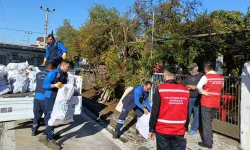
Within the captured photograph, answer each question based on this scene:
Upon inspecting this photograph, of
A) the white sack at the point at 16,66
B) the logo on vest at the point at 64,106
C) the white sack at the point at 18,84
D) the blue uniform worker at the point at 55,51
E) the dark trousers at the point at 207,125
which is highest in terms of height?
the blue uniform worker at the point at 55,51

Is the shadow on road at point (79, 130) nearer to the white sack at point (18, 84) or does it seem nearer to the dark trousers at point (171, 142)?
the white sack at point (18, 84)

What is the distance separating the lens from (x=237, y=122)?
618 cm

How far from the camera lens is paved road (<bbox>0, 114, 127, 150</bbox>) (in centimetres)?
554

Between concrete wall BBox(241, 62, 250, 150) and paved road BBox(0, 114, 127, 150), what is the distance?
2.58 metres

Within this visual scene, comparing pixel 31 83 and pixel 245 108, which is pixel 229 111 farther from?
pixel 31 83

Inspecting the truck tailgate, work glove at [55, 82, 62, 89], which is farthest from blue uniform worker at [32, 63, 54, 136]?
work glove at [55, 82, 62, 89]

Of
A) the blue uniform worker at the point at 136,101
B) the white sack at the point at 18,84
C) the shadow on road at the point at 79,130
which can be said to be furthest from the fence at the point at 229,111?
the white sack at the point at 18,84

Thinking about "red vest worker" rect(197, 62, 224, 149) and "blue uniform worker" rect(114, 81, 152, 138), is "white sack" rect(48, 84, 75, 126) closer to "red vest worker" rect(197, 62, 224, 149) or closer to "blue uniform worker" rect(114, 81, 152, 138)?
"blue uniform worker" rect(114, 81, 152, 138)

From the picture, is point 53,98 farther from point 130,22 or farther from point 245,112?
point 130,22

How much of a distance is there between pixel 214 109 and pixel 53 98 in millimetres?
3493

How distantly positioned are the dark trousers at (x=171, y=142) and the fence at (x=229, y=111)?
10.1 feet

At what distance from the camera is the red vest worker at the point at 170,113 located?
3.42 m

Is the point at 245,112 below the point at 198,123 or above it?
above

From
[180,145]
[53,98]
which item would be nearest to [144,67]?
[53,98]
